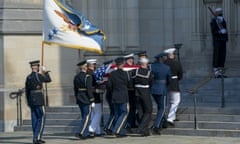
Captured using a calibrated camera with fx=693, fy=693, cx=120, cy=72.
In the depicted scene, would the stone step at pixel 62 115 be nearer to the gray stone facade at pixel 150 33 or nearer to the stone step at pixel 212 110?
the gray stone facade at pixel 150 33

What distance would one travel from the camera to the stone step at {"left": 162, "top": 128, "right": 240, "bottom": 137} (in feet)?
48.7

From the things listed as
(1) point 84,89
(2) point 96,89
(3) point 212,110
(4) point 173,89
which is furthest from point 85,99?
(3) point 212,110

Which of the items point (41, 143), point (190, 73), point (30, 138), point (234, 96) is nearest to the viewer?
point (41, 143)

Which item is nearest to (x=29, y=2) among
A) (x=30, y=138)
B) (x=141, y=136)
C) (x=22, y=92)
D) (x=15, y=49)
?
(x=15, y=49)

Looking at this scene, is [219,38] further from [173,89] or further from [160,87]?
[160,87]

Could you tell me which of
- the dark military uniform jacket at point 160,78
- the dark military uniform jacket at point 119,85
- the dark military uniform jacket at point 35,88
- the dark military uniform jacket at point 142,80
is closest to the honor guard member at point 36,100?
the dark military uniform jacket at point 35,88

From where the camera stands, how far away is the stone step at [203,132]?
1484cm

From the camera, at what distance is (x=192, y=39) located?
21.0m

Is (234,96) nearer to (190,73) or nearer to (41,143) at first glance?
(190,73)

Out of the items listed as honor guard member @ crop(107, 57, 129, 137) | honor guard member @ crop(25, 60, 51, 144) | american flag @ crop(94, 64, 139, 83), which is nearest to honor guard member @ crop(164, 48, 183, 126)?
honor guard member @ crop(107, 57, 129, 137)

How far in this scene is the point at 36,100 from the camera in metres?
14.8

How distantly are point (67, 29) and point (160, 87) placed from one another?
2430mm

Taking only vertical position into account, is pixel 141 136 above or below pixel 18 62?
below

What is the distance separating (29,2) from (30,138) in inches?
167
